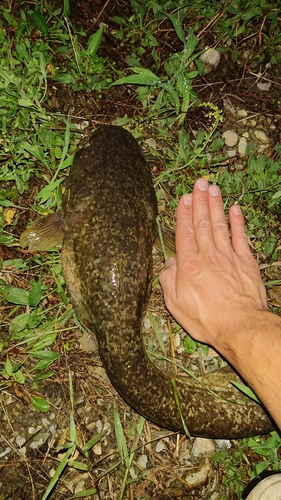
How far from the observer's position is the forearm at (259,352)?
10.9ft

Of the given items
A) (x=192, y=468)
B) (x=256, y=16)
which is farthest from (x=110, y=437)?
(x=256, y=16)

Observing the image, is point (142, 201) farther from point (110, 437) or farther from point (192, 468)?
point (192, 468)

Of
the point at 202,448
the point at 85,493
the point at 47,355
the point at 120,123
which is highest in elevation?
the point at 120,123

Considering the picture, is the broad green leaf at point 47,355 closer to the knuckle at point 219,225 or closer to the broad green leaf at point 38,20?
the knuckle at point 219,225

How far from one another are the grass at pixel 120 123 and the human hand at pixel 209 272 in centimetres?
26

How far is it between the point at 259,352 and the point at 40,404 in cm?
183

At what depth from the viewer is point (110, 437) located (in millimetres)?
3963

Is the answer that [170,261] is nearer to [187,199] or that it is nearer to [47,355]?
[187,199]

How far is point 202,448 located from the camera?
4.09 meters

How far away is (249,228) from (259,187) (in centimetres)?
40

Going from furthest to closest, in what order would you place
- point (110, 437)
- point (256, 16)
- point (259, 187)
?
point (256, 16) < point (259, 187) < point (110, 437)

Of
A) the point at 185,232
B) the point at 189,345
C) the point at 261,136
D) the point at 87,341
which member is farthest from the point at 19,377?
the point at 261,136

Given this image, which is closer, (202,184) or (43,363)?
(43,363)

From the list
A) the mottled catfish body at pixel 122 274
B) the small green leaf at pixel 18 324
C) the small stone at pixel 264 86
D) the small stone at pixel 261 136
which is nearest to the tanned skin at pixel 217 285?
the mottled catfish body at pixel 122 274
